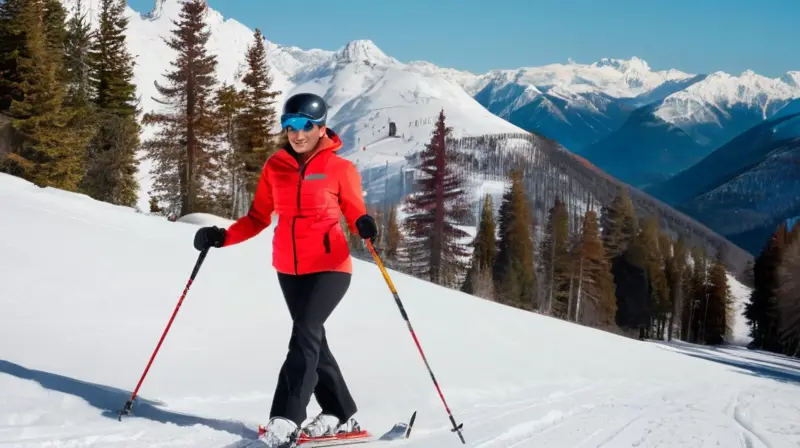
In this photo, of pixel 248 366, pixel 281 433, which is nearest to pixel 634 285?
pixel 248 366

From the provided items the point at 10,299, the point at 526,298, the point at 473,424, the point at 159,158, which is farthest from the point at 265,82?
the point at 473,424

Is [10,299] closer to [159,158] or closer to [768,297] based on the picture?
[159,158]

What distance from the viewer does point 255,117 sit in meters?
37.0

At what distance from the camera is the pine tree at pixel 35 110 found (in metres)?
27.9

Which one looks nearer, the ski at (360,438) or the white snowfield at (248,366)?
the ski at (360,438)

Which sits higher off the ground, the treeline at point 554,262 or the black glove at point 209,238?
the treeline at point 554,262

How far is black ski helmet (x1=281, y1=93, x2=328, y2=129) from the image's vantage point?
4.51 metres

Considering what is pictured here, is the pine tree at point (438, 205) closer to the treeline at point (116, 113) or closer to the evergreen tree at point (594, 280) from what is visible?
the treeline at point (116, 113)

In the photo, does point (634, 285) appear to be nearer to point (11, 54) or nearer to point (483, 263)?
point (483, 263)

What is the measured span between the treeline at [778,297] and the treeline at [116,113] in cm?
3963

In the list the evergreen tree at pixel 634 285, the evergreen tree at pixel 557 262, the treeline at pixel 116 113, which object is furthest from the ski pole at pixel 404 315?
the evergreen tree at pixel 634 285

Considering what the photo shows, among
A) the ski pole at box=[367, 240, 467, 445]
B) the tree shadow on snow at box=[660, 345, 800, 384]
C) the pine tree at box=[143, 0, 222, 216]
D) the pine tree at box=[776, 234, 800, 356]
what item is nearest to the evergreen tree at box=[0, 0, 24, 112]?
the pine tree at box=[143, 0, 222, 216]

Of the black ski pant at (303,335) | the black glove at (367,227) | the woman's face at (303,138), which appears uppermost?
the woman's face at (303,138)

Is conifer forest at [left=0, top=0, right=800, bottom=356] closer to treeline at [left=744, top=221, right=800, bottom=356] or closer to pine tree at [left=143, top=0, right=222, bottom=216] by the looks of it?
pine tree at [left=143, top=0, right=222, bottom=216]
